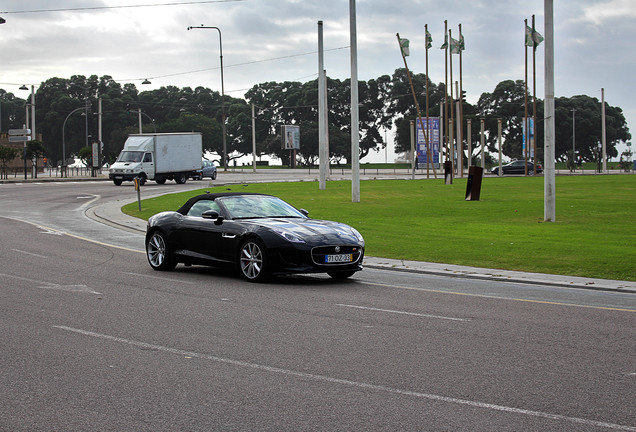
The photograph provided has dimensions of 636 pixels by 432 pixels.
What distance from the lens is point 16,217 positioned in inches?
1112

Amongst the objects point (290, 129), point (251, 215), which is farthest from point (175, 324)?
point (290, 129)

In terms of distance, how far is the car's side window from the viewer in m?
14.1

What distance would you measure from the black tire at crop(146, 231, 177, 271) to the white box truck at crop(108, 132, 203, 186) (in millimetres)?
40168

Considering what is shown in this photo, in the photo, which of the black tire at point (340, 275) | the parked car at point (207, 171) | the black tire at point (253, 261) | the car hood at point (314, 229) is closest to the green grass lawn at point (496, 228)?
the black tire at point (340, 275)

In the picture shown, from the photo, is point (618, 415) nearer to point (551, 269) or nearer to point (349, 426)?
point (349, 426)

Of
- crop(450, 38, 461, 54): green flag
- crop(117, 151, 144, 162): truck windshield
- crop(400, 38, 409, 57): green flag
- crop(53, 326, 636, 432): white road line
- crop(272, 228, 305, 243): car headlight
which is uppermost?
crop(450, 38, 461, 54): green flag

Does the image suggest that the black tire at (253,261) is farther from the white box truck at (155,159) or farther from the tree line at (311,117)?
the tree line at (311,117)

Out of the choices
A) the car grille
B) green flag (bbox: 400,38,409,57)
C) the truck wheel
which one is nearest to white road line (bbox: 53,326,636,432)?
the car grille

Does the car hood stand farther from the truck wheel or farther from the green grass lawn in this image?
the truck wheel

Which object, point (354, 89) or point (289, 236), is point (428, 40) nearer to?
point (354, 89)

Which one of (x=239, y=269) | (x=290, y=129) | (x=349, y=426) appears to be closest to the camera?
(x=349, y=426)

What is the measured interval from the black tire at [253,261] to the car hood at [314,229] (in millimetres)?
365

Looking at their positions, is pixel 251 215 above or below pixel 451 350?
above

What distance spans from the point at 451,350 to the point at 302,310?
2.82m
